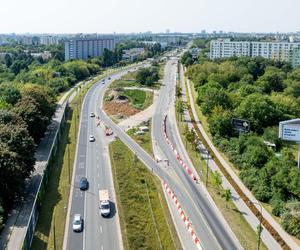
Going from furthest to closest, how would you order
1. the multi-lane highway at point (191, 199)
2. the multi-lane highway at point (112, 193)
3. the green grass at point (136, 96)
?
the green grass at point (136, 96) < the multi-lane highway at point (191, 199) < the multi-lane highway at point (112, 193)

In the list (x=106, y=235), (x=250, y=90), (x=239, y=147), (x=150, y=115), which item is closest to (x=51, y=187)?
(x=106, y=235)

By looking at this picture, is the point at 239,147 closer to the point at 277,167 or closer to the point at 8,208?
the point at 277,167

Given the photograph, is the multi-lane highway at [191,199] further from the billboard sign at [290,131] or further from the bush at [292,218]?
the billboard sign at [290,131]

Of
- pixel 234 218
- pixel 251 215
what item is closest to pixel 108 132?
pixel 234 218

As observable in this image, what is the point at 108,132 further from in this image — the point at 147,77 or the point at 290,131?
the point at 147,77

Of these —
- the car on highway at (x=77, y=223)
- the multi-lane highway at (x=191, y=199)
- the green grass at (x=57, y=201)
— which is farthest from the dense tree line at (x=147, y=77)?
the car on highway at (x=77, y=223)

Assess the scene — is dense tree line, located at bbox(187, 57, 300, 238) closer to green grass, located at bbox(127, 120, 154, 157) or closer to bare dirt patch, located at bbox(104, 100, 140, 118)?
green grass, located at bbox(127, 120, 154, 157)
